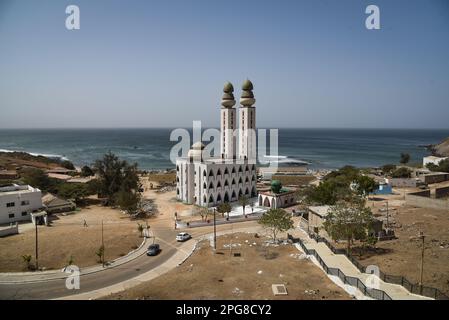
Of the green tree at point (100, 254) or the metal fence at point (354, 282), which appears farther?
the green tree at point (100, 254)

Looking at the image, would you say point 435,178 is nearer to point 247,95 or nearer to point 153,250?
point 247,95

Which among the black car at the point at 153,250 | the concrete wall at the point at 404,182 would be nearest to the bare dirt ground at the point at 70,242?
the black car at the point at 153,250

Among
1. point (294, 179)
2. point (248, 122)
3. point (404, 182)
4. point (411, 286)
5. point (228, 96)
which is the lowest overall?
point (294, 179)

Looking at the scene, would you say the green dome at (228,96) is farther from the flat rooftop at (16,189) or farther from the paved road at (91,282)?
the flat rooftop at (16,189)

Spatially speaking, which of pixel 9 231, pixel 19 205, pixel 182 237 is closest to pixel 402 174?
pixel 182 237

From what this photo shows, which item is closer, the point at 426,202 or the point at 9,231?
the point at 9,231

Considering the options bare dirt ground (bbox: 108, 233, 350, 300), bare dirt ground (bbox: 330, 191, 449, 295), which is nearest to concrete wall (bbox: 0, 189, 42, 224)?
bare dirt ground (bbox: 108, 233, 350, 300)
